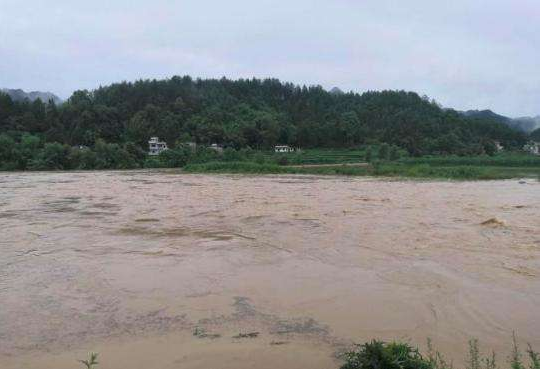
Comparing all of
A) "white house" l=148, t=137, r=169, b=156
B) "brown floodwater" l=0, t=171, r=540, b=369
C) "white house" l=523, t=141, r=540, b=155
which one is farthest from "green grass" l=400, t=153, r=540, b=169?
"brown floodwater" l=0, t=171, r=540, b=369

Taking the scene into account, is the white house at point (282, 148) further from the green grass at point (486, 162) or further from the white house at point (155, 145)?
the green grass at point (486, 162)

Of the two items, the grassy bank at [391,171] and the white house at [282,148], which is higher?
the white house at [282,148]

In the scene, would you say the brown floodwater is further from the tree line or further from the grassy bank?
the tree line

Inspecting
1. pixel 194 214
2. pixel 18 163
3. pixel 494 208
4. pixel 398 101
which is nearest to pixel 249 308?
pixel 194 214

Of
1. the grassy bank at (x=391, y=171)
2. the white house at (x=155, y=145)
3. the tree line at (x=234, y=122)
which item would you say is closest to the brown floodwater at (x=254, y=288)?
the grassy bank at (x=391, y=171)

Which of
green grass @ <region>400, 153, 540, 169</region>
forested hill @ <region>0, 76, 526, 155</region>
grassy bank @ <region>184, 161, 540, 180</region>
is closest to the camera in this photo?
grassy bank @ <region>184, 161, 540, 180</region>

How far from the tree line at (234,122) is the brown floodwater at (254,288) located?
59242 millimetres

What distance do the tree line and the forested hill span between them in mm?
159

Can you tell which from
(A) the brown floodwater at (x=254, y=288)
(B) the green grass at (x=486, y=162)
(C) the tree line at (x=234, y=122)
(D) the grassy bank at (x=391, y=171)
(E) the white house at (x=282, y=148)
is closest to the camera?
(A) the brown floodwater at (x=254, y=288)

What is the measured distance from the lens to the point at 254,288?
241 inches

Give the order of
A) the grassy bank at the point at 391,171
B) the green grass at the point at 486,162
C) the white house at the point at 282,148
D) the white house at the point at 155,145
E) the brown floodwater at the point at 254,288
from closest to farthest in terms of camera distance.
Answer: the brown floodwater at the point at 254,288 → the grassy bank at the point at 391,171 → the green grass at the point at 486,162 → the white house at the point at 282,148 → the white house at the point at 155,145

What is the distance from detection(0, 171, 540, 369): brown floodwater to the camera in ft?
14.0

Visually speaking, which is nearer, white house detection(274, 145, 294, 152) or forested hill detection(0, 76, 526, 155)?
forested hill detection(0, 76, 526, 155)

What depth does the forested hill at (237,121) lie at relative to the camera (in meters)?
76.0
